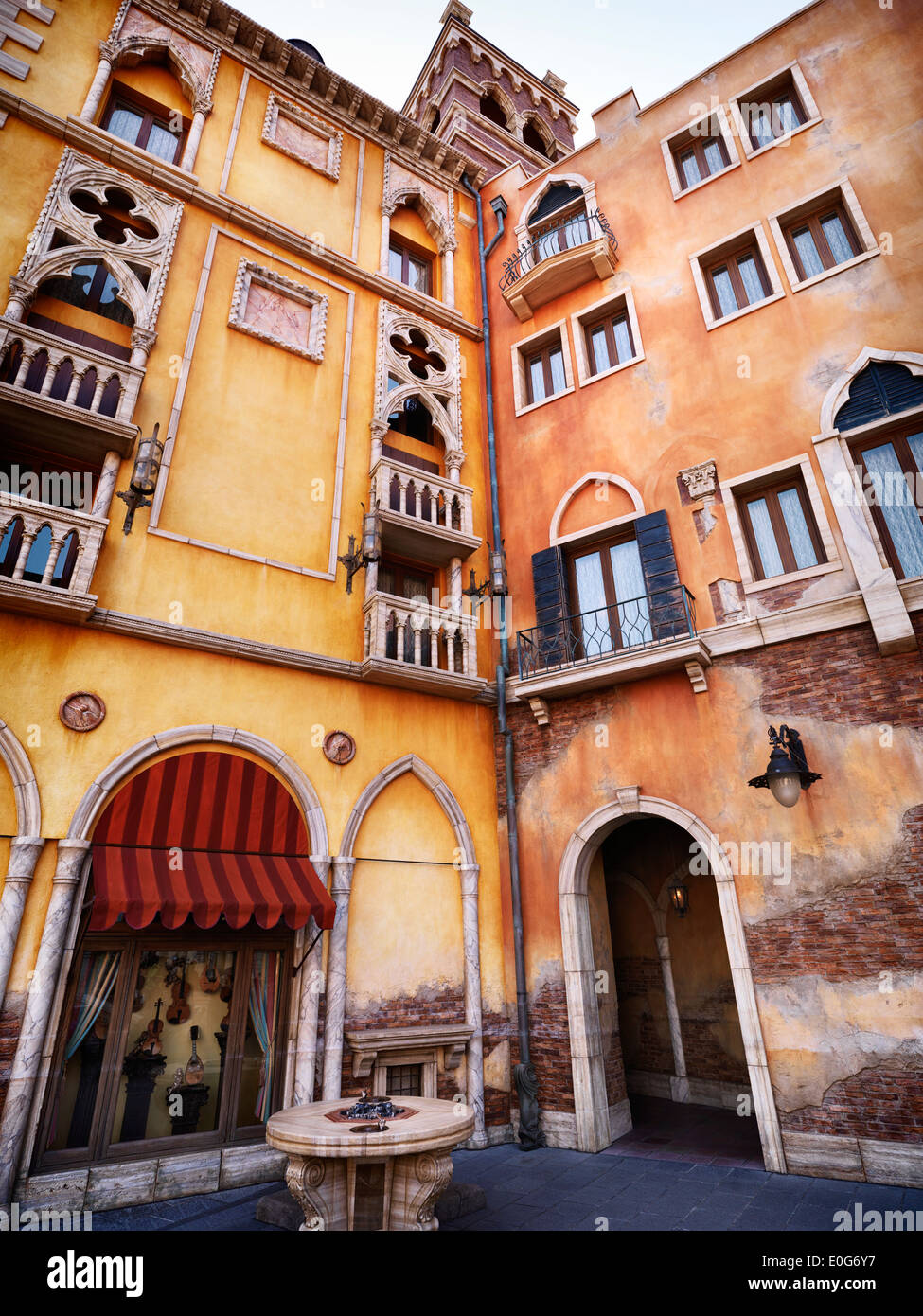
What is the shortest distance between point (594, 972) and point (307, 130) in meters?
15.7

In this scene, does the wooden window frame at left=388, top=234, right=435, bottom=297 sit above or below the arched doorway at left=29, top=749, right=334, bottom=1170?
above

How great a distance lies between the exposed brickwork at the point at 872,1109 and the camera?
21.5ft

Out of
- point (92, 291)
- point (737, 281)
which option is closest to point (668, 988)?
point (737, 281)

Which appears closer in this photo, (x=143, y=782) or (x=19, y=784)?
(x=19, y=784)

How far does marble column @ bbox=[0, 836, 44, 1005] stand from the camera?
253 inches

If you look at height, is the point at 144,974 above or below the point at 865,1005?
above

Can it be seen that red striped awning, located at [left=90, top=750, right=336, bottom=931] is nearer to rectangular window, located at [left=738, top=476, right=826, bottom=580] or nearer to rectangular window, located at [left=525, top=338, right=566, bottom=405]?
rectangular window, located at [left=738, top=476, right=826, bottom=580]

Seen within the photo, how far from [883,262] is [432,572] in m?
7.72

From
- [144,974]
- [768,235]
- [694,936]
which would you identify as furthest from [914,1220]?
[768,235]

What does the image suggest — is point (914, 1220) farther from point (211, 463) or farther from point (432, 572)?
point (211, 463)

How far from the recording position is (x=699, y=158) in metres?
11.7

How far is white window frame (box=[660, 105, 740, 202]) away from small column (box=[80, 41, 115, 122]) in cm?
925

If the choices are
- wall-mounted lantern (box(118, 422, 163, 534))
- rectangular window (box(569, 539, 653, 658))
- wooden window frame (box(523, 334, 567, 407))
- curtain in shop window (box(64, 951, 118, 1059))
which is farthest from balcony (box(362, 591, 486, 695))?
wooden window frame (box(523, 334, 567, 407))
